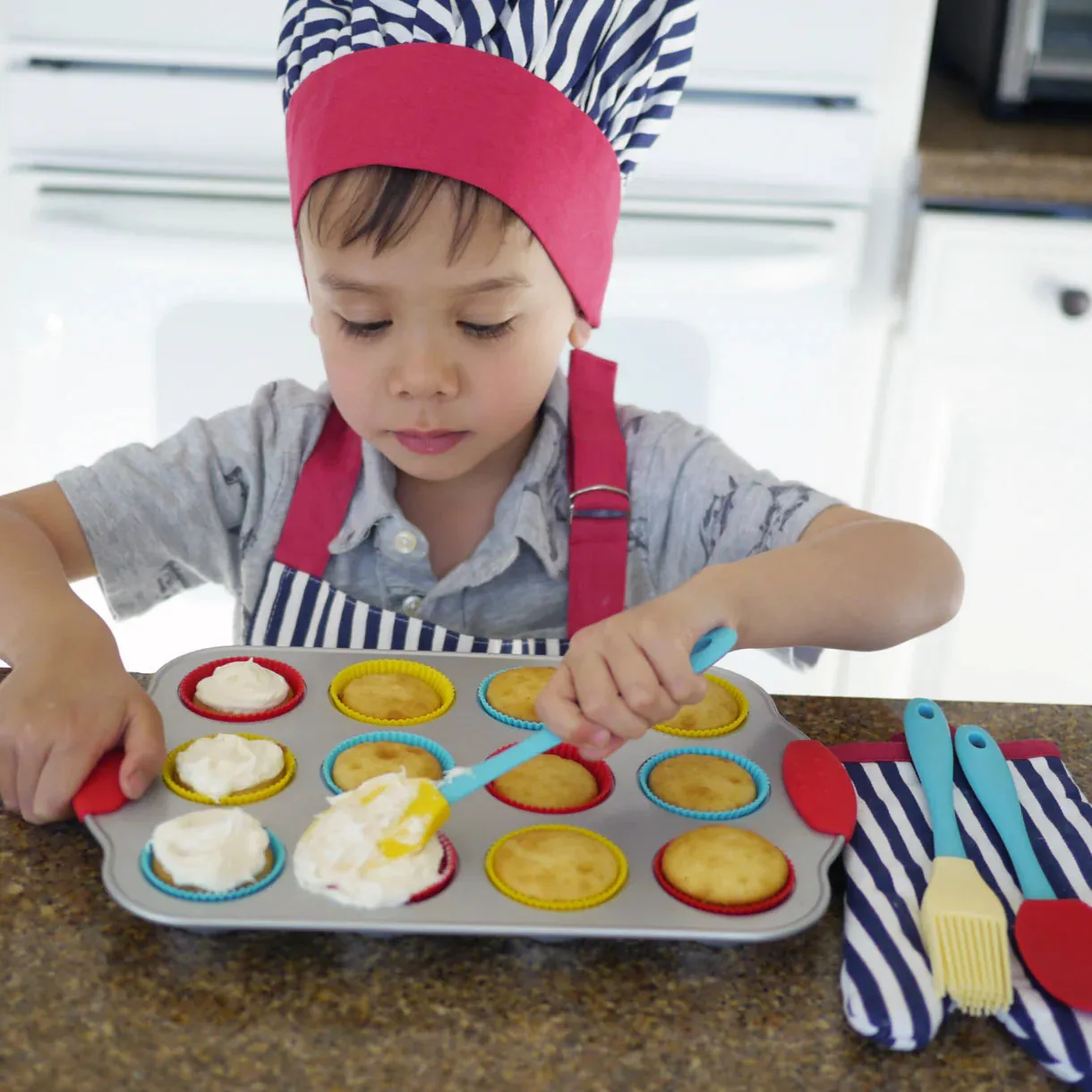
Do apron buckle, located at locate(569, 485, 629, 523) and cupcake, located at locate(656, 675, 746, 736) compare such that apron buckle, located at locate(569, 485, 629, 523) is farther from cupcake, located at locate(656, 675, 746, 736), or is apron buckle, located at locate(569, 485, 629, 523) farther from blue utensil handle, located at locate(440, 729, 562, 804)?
blue utensil handle, located at locate(440, 729, 562, 804)

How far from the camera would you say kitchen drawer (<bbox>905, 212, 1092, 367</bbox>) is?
5.32 feet

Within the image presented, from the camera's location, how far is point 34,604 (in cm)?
79

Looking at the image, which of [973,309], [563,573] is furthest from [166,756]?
[973,309]

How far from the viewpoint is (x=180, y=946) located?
547 mm

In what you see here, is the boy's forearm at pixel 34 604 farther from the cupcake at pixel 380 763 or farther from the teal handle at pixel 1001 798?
the teal handle at pixel 1001 798

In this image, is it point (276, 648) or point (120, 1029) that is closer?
point (120, 1029)

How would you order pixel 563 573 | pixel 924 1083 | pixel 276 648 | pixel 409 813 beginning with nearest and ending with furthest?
pixel 924 1083 → pixel 409 813 → pixel 276 648 → pixel 563 573

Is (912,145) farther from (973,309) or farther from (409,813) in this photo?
(409,813)

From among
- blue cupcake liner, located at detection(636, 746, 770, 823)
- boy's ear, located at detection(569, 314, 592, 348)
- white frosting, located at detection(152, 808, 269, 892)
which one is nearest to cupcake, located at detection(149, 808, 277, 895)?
white frosting, located at detection(152, 808, 269, 892)

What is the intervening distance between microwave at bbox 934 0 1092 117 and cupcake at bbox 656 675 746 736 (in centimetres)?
132

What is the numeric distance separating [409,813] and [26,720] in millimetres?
224

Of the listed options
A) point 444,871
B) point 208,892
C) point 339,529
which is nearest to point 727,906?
point 444,871

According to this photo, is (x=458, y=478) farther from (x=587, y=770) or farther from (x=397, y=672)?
(x=587, y=770)

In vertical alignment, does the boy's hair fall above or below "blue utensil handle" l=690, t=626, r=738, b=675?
above
